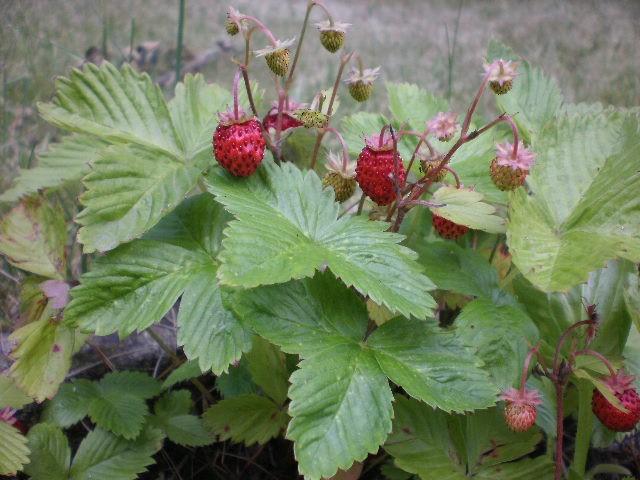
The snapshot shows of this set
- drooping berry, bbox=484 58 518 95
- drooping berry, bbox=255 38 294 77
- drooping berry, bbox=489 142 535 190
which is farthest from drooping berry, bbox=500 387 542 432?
drooping berry, bbox=255 38 294 77

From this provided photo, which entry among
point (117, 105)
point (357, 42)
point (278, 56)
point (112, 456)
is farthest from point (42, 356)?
point (357, 42)

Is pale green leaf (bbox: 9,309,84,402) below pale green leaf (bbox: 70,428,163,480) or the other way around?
the other way around

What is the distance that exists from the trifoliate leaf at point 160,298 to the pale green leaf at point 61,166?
0.20 meters

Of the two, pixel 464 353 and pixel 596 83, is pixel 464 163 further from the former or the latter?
pixel 596 83

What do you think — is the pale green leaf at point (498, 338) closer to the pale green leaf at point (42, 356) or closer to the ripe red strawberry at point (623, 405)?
the ripe red strawberry at point (623, 405)

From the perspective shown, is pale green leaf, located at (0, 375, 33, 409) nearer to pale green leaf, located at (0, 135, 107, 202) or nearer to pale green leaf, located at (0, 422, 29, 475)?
pale green leaf, located at (0, 422, 29, 475)

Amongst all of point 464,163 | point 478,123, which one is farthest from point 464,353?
point 478,123

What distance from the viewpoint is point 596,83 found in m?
2.22

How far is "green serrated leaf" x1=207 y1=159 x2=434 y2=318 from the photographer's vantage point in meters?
0.62

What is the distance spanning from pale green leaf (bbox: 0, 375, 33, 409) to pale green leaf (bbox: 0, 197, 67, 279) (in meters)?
0.14

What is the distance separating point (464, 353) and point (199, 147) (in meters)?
0.42

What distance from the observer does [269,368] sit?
0.83 metres

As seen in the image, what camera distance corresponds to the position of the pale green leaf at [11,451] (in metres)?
0.72

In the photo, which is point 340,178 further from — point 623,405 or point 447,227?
point 623,405
